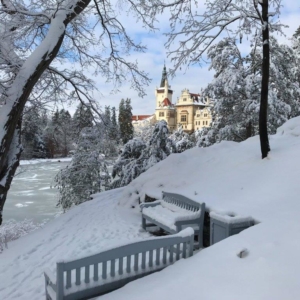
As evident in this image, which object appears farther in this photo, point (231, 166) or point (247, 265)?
point (231, 166)

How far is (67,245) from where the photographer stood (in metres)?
5.05

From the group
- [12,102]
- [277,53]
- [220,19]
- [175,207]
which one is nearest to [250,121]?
[277,53]

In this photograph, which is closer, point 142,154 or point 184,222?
point 184,222

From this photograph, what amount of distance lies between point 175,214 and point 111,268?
227cm

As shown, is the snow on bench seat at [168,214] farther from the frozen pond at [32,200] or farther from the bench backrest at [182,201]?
the frozen pond at [32,200]

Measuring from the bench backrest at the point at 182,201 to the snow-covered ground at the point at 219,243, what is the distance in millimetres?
129

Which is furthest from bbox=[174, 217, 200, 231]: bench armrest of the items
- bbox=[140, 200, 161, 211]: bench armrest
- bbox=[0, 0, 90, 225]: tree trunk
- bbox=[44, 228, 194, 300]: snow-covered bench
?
bbox=[0, 0, 90, 225]: tree trunk

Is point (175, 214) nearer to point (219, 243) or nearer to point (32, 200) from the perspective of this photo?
point (219, 243)

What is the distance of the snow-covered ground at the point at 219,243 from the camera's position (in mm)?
2578

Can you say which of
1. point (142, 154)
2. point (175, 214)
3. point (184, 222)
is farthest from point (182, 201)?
point (142, 154)

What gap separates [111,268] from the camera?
3.11 m

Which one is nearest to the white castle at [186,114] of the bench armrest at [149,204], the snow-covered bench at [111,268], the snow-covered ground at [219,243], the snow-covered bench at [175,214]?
the snow-covered ground at [219,243]

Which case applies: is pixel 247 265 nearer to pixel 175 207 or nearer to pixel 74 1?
pixel 175 207

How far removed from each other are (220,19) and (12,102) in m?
4.91
